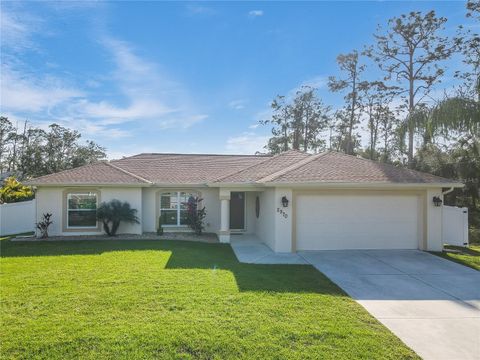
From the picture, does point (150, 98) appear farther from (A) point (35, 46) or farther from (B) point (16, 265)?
(B) point (16, 265)

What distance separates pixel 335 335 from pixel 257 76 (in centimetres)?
1543

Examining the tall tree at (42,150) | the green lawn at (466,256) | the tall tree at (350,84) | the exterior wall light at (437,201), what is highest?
the tall tree at (350,84)

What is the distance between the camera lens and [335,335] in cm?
525

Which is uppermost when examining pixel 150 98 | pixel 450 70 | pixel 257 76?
pixel 450 70

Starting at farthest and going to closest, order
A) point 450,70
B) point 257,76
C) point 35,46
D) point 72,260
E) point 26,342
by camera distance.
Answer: point 450,70 < point 257,76 < point 35,46 < point 72,260 < point 26,342

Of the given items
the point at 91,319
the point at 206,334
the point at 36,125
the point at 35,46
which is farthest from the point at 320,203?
the point at 36,125

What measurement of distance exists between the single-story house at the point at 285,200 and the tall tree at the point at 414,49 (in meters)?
13.0

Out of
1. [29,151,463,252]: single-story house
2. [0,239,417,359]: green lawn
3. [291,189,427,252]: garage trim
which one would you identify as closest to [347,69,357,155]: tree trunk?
[29,151,463,252]: single-story house

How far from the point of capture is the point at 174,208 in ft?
56.0

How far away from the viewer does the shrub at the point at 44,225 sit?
1508 cm

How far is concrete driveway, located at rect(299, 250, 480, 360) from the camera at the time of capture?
17.1 feet

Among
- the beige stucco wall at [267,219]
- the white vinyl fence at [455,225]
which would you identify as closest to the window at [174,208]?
the beige stucco wall at [267,219]

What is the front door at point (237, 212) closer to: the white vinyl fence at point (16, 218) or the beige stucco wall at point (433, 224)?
the beige stucco wall at point (433, 224)

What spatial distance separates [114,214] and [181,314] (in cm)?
1038
